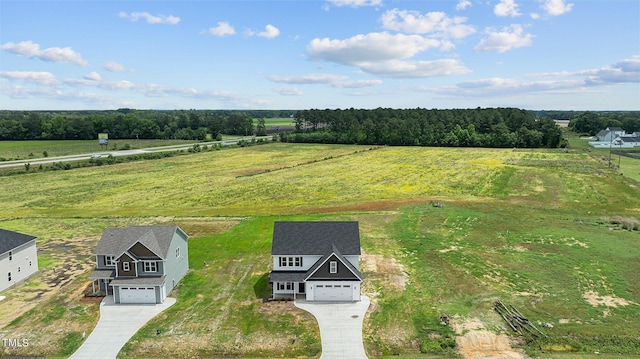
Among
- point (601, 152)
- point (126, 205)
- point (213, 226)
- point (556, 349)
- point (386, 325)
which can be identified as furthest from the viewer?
point (601, 152)

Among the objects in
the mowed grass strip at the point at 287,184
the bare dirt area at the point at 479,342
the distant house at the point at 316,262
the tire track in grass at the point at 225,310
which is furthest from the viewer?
the mowed grass strip at the point at 287,184

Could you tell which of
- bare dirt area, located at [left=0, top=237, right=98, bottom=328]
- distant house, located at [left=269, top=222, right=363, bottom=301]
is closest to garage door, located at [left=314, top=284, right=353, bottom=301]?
distant house, located at [left=269, top=222, right=363, bottom=301]

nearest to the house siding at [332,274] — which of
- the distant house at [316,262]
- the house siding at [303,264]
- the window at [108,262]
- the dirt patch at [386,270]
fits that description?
the distant house at [316,262]

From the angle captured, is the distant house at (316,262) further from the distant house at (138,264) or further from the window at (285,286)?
the distant house at (138,264)

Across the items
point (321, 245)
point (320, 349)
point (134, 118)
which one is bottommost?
point (320, 349)

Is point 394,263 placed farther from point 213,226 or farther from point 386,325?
point 213,226

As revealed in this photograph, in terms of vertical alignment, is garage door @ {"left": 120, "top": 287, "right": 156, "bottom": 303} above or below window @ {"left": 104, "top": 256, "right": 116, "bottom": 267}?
below

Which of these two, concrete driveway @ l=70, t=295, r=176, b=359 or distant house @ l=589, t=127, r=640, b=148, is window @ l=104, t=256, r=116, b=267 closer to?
concrete driveway @ l=70, t=295, r=176, b=359

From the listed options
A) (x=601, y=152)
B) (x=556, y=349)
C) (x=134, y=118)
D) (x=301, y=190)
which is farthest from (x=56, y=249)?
(x=134, y=118)
